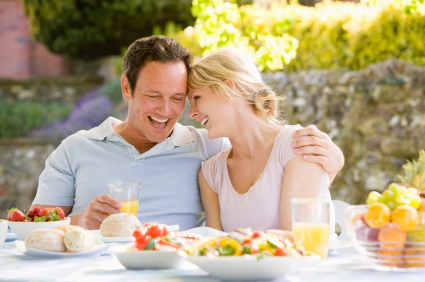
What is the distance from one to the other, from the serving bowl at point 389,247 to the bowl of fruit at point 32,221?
1.07 metres

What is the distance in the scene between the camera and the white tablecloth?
51.2 inches

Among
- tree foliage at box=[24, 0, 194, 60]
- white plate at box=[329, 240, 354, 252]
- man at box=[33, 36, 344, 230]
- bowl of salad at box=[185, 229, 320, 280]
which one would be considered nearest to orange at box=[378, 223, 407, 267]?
bowl of salad at box=[185, 229, 320, 280]

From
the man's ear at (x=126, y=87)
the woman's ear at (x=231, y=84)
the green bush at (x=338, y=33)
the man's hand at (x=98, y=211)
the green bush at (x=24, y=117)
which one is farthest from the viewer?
the green bush at (x=24, y=117)

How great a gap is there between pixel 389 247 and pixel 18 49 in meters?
11.9

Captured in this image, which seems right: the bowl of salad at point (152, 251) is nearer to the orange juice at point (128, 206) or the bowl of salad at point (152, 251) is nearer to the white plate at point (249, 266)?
the white plate at point (249, 266)

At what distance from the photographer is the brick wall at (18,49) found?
11672mm

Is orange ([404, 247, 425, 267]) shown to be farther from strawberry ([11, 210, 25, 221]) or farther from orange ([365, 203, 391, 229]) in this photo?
strawberry ([11, 210, 25, 221])

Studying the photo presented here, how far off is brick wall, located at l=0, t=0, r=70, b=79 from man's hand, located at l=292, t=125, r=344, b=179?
10530 millimetres

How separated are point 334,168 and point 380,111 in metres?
3.14

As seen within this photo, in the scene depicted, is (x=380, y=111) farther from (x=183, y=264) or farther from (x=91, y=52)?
(x=91, y=52)

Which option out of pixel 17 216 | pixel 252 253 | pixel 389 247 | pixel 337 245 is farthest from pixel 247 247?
pixel 17 216

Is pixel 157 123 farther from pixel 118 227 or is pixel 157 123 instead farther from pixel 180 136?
pixel 118 227

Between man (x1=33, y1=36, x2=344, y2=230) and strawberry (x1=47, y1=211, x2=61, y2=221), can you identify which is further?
man (x1=33, y1=36, x2=344, y2=230)

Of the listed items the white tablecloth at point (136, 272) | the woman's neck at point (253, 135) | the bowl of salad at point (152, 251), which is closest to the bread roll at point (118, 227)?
the white tablecloth at point (136, 272)
